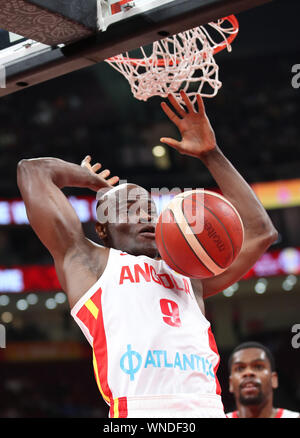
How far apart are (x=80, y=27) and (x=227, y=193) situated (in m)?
1.24

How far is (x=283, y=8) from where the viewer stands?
1220 centimetres

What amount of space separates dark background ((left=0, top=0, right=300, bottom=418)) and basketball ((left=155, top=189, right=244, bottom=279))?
9.64m

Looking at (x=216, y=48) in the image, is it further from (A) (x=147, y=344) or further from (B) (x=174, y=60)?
(A) (x=147, y=344)

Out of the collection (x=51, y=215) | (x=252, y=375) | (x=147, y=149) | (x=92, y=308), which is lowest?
(x=92, y=308)

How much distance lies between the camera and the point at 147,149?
14.1m

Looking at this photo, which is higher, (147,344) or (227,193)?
(227,193)

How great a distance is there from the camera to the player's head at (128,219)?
309 cm

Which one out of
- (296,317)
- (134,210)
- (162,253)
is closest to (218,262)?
(162,253)

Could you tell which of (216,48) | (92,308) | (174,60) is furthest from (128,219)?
(216,48)

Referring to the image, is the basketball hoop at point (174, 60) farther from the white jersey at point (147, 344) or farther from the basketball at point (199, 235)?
the white jersey at point (147, 344)

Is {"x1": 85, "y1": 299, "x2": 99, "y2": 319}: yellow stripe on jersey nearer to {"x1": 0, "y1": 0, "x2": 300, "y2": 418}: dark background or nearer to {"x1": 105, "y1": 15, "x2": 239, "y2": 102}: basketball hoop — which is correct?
{"x1": 105, "y1": 15, "x2": 239, "y2": 102}: basketball hoop

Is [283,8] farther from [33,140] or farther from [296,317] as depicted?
[296,317]

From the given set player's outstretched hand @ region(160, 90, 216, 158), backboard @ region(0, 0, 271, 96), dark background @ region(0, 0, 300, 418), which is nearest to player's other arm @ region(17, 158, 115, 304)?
backboard @ region(0, 0, 271, 96)
